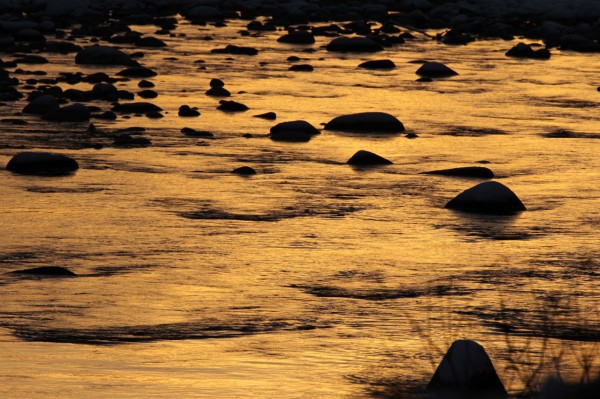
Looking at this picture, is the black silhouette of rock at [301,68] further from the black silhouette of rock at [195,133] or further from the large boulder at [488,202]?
the large boulder at [488,202]

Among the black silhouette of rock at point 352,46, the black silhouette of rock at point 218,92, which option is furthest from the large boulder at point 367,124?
the black silhouette of rock at point 352,46

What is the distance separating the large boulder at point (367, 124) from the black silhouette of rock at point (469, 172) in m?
2.40

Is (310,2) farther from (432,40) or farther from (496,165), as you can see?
(496,165)

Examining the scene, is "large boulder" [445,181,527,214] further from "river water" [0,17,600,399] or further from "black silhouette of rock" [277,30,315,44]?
"black silhouette of rock" [277,30,315,44]

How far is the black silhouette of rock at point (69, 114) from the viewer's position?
1360 cm

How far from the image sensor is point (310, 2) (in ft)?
115

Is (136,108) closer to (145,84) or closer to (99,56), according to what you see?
(145,84)

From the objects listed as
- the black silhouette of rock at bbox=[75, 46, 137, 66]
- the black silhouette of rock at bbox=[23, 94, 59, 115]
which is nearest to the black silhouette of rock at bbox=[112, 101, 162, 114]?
the black silhouette of rock at bbox=[23, 94, 59, 115]

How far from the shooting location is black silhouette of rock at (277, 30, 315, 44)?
→ 23859 mm

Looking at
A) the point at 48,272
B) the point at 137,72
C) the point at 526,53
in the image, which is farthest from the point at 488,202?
the point at 526,53

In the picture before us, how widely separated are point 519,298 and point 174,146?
5691mm

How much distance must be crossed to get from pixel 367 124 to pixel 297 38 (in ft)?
35.0

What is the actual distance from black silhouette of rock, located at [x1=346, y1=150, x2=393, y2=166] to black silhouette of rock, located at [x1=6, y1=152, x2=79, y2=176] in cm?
220

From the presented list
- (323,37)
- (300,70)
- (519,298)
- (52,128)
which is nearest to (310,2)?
(323,37)
